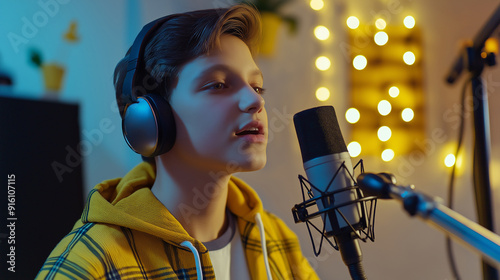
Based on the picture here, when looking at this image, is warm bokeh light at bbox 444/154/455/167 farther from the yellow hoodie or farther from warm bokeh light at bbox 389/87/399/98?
the yellow hoodie

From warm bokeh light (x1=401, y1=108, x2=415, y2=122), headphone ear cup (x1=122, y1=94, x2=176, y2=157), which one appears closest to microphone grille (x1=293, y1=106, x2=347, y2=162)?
headphone ear cup (x1=122, y1=94, x2=176, y2=157)

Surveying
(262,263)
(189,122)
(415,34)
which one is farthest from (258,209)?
(415,34)

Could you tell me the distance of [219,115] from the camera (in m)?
0.75

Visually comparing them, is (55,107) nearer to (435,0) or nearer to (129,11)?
(129,11)

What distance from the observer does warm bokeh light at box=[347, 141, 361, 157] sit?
1.37 m

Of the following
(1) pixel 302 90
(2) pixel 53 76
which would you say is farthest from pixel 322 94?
(2) pixel 53 76

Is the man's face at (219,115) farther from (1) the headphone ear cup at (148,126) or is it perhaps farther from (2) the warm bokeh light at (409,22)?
(2) the warm bokeh light at (409,22)

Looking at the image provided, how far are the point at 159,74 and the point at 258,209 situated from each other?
0.35 m

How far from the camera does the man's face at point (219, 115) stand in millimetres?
745

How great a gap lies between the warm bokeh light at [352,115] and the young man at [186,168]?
61cm

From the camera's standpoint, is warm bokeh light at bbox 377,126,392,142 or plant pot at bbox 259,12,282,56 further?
warm bokeh light at bbox 377,126,392,142

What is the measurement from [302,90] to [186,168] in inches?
25.4

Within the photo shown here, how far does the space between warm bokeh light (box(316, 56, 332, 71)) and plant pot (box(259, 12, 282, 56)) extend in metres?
0.17

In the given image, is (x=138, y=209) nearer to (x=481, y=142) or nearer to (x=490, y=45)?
(x=481, y=142)
